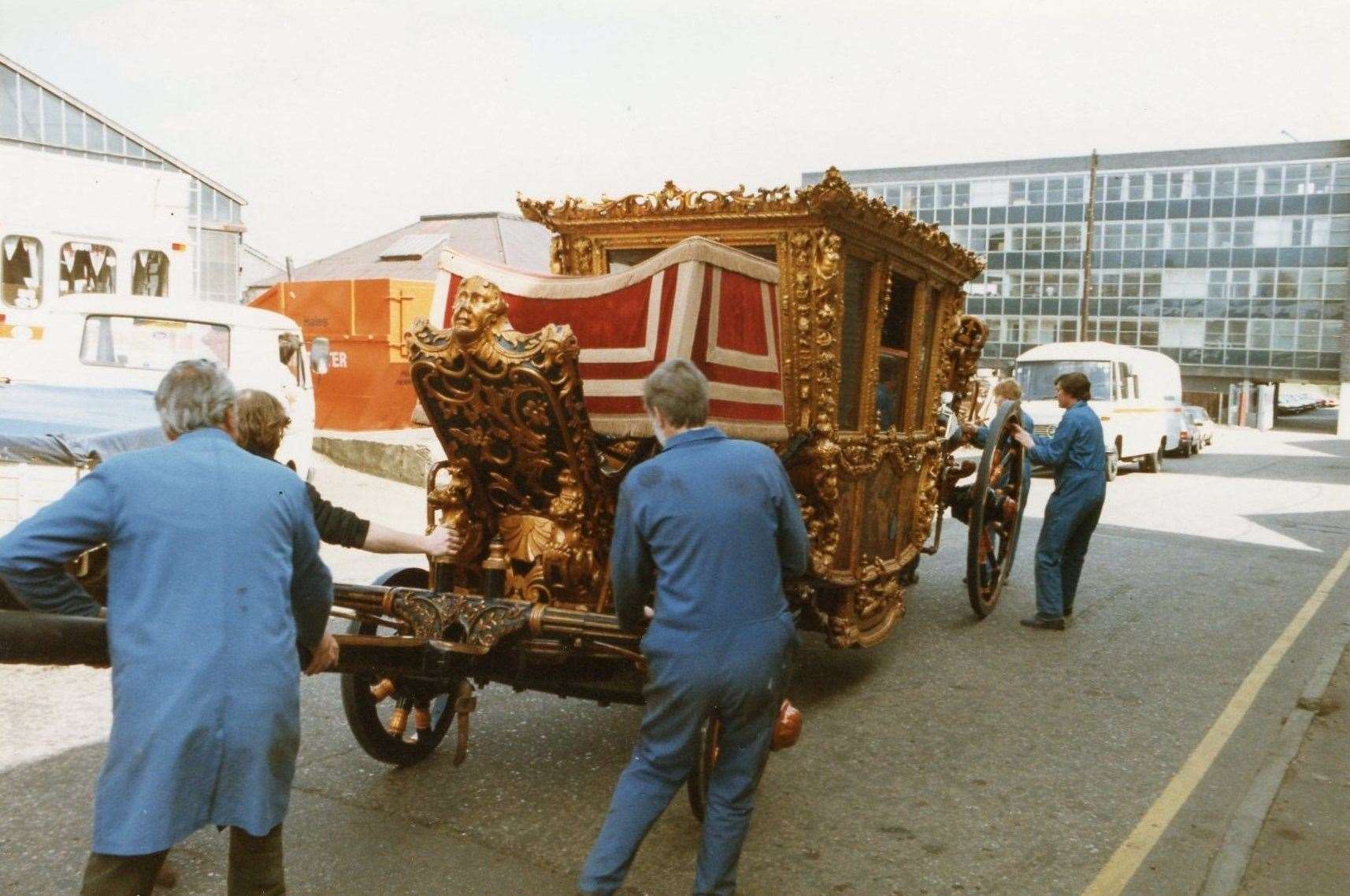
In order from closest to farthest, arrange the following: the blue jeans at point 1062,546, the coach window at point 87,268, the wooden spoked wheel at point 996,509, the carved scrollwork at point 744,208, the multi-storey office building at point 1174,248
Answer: the carved scrollwork at point 744,208 → the wooden spoked wheel at point 996,509 → the blue jeans at point 1062,546 → the coach window at point 87,268 → the multi-storey office building at point 1174,248

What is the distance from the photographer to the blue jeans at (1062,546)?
7.94 metres

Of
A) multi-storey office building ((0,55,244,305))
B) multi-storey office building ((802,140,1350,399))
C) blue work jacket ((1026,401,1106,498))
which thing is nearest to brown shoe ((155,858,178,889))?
blue work jacket ((1026,401,1106,498))

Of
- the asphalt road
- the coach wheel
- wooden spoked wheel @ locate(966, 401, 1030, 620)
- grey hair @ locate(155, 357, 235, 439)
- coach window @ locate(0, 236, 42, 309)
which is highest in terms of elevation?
coach window @ locate(0, 236, 42, 309)

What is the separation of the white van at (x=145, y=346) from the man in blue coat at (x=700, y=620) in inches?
261

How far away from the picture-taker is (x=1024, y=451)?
8969 millimetres

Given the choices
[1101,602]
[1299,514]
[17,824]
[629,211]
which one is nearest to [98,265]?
[629,211]

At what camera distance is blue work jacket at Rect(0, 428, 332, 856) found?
2.63 m

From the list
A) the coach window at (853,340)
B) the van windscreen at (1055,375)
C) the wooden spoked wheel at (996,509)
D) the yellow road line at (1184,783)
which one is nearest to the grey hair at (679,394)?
the yellow road line at (1184,783)

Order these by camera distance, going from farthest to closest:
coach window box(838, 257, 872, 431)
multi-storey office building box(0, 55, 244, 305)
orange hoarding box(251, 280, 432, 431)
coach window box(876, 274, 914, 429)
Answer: orange hoarding box(251, 280, 432, 431), multi-storey office building box(0, 55, 244, 305), coach window box(876, 274, 914, 429), coach window box(838, 257, 872, 431)

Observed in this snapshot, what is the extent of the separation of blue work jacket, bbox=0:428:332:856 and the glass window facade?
6342cm

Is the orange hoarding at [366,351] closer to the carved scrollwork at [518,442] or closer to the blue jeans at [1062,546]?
the blue jeans at [1062,546]

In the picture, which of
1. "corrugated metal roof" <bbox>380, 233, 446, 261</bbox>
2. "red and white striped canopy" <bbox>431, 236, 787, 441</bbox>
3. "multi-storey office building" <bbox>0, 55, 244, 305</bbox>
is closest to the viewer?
"red and white striped canopy" <bbox>431, 236, 787, 441</bbox>

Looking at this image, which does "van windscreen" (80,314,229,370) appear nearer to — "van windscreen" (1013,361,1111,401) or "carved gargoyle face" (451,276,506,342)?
"carved gargoyle face" (451,276,506,342)

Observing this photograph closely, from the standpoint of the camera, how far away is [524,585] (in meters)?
5.02
